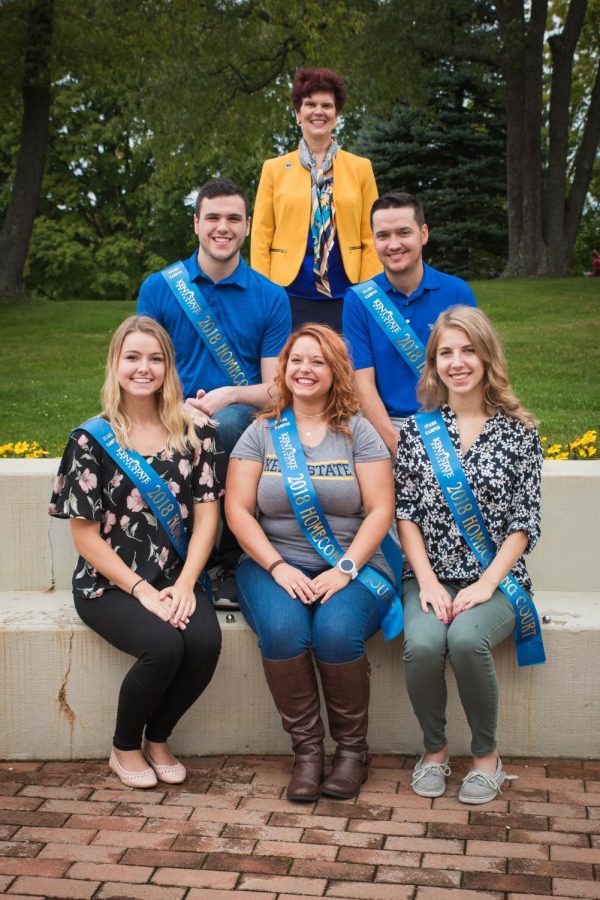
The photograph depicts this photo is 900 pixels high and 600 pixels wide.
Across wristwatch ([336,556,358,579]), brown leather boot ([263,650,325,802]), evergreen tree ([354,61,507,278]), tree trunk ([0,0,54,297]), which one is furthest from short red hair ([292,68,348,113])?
evergreen tree ([354,61,507,278])

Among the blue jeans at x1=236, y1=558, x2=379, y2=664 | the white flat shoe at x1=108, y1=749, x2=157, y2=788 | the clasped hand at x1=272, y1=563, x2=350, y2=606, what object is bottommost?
the white flat shoe at x1=108, y1=749, x2=157, y2=788

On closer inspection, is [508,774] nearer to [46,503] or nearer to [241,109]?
[46,503]

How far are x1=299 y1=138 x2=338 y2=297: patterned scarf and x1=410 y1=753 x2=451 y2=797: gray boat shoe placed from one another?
2365 mm

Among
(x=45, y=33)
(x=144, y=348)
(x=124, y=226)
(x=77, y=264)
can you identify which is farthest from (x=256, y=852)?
(x=124, y=226)

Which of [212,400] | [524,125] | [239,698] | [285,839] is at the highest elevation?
[524,125]

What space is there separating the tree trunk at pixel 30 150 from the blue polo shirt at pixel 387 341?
1269cm

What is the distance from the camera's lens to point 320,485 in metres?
3.93

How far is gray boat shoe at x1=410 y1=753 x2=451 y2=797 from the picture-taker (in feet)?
12.3

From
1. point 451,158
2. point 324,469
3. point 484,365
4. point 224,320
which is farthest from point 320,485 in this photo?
point 451,158

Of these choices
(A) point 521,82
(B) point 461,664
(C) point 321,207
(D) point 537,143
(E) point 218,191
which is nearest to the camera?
(B) point 461,664

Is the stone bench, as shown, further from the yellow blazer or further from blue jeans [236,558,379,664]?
the yellow blazer

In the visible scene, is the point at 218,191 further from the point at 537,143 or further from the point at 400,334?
the point at 537,143

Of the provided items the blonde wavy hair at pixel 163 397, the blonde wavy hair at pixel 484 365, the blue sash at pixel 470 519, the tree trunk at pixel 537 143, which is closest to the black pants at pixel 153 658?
the blonde wavy hair at pixel 163 397

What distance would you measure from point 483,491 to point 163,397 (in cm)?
120
